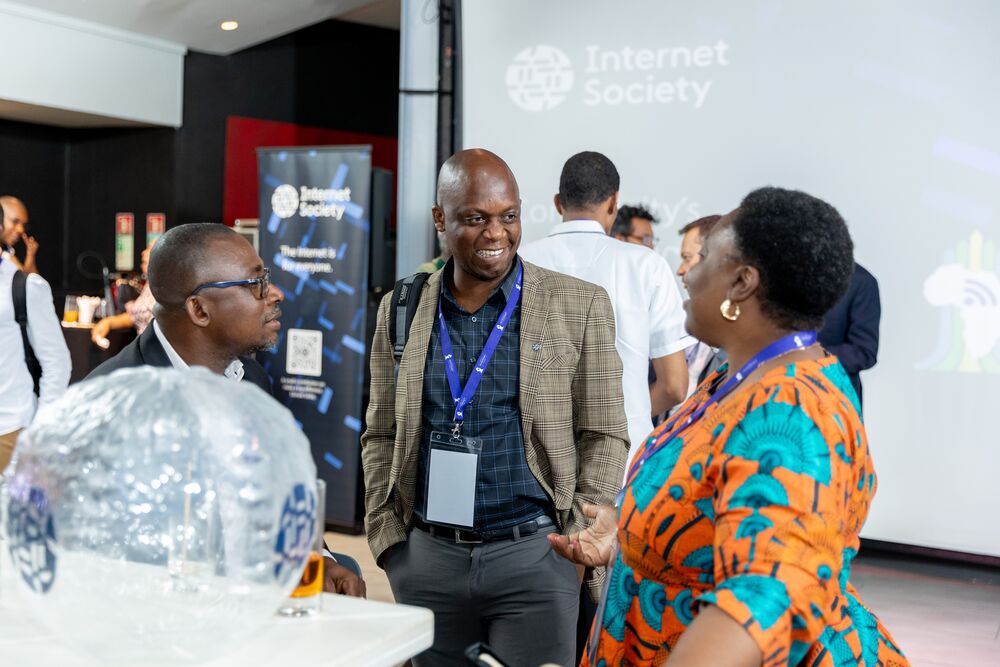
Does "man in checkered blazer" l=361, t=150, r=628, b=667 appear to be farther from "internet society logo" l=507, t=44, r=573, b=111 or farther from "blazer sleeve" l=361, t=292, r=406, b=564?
"internet society logo" l=507, t=44, r=573, b=111

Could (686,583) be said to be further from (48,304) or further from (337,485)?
(337,485)

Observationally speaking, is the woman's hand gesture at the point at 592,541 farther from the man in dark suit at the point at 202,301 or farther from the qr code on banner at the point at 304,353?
the qr code on banner at the point at 304,353

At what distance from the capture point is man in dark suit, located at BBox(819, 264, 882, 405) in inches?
180

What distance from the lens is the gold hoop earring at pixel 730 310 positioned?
1478mm

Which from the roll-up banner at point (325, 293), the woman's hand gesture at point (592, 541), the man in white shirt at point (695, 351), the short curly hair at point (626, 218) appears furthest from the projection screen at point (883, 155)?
the woman's hand gesture at point (592, 541)

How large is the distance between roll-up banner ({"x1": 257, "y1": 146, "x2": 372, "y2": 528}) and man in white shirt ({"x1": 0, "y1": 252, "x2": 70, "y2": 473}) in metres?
2.07

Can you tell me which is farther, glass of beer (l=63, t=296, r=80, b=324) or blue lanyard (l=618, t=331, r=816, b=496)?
glass of beer (l=63, t=296, r=80, b=324)

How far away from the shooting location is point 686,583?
1.44 meters

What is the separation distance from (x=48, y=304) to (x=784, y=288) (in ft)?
10.8

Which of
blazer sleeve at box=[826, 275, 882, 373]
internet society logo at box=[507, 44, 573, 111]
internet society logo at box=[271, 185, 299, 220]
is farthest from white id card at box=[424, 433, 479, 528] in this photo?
internet society logo at box=[507, 44, 573, 111]

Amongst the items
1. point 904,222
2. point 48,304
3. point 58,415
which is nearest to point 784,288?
point 58,415

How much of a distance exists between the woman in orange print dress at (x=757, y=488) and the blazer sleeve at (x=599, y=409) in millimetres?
705

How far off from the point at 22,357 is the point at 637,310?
2.38m

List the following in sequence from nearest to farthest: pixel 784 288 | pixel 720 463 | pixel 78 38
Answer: pixel 720 463 → pixel 784 288 → pixel 78 38
